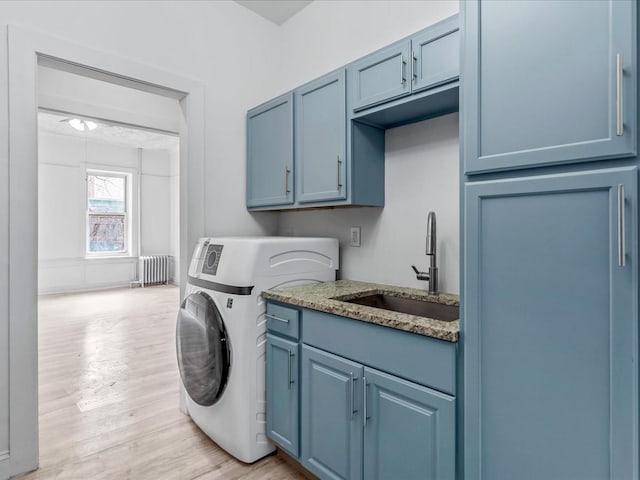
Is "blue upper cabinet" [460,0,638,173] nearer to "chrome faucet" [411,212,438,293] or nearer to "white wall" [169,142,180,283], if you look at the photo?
"chrome faucet" [411,212,438,293]


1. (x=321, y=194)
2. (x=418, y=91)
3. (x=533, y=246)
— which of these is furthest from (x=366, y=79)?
(x=533, y=246)

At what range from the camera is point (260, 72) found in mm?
2854

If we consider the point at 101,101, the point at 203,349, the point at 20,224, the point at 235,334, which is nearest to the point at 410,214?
the point at 235,334

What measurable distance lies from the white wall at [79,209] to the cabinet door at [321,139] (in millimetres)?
5916

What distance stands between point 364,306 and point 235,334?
734 mm

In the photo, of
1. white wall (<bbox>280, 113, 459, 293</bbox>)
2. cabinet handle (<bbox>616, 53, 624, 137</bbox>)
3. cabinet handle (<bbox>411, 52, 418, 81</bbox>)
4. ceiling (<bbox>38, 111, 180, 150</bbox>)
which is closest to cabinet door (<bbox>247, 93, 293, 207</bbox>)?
white wall (<bbox>280, 113, 459, 293</bbox>)

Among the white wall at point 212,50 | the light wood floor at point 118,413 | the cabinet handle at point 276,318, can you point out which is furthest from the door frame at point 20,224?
the cabinet handle at point 276,318

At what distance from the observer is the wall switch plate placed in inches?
92.5

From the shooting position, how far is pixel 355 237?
2367mm

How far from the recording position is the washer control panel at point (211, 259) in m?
2.06

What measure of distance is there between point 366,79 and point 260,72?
130 cm

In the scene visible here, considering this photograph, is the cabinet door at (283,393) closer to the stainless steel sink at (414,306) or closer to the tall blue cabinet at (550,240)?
the stainless steel sink at (414,306)

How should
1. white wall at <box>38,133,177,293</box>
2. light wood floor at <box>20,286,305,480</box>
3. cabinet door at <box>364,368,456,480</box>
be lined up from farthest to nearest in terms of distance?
white wall at <box>38,133,177,293</box>
light wood floor at <box>20,286,305,480</box>
cabinet door at <box>364,368,456,480</box>

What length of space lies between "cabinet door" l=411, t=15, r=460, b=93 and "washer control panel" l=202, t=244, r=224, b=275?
1.33m
